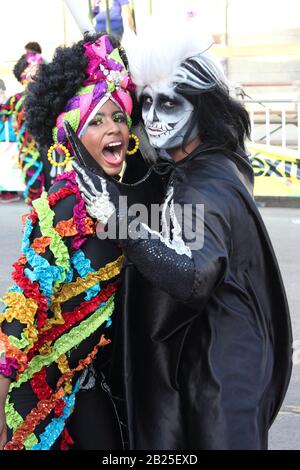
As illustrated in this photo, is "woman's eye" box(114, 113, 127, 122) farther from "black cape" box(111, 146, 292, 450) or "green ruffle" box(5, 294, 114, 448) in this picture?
"green ruffle" box(5, 294, 114, 448)

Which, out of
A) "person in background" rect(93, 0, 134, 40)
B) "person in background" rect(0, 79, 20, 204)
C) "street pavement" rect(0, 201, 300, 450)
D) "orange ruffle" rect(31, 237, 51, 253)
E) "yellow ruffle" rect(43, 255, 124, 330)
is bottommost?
"street pavement" rect(0, 201, 300, 450)

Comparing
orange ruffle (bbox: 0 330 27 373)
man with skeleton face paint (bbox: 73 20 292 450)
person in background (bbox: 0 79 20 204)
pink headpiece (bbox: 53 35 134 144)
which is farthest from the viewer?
person in background (bbox: 0 79 20 204)

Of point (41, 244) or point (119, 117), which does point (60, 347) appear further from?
point (119, 117)

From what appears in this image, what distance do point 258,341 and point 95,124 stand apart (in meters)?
0.84

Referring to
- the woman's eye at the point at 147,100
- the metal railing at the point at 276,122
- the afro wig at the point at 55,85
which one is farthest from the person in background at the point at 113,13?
the woman's eye at the point at 147,100

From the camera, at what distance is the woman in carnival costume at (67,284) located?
2.44 metres

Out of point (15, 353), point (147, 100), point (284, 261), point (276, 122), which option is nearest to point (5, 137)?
point (276, 122)

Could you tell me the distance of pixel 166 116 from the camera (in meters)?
2.53

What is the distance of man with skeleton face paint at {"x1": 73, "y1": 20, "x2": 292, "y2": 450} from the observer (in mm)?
2229

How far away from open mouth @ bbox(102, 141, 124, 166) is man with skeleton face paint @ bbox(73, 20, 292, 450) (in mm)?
135

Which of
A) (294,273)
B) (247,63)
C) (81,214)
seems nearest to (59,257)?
(81,214)

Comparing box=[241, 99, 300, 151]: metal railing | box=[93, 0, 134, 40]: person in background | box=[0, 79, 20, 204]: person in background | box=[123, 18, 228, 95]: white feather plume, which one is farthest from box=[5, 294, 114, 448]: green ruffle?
box=[93, 0, 134, 40]: person in background

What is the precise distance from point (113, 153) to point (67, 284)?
0.44 m
